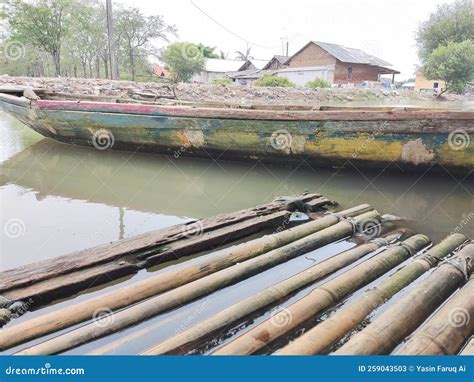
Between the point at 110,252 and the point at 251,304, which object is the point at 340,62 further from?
the point at 251,304

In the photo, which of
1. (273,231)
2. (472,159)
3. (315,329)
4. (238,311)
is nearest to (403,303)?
(315,329)

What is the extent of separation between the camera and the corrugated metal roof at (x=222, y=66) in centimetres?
3878

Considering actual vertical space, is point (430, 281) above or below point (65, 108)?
below

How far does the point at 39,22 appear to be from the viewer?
82.9 ft

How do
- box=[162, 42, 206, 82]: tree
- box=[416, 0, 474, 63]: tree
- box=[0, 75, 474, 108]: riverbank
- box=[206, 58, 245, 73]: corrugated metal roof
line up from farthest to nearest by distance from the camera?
1. box=[206, 58, 245, 73]: corrugated metal roof
2. box=[416, 0, 474, 63]: tree
3. box=[162, 42, 206, 82]: tree
4. box=[0, 75, 474, 108]: riverbank

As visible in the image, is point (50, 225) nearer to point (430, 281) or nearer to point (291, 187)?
point (291, 187)

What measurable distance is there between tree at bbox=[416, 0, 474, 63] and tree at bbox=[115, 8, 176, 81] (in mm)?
22140

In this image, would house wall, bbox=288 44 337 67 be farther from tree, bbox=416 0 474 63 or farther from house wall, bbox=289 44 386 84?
tree, bbox=416 0 474 63

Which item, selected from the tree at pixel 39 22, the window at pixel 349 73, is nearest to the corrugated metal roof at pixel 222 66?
the window at pixel 349 73

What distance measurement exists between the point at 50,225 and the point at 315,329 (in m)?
3.01

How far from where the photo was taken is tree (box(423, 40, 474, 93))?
26531 mm

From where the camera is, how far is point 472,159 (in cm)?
450

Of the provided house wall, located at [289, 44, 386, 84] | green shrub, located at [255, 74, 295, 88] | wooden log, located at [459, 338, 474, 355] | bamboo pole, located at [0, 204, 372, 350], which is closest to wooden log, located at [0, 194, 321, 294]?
bamboo pole, located at [0, 204, 372, 350]

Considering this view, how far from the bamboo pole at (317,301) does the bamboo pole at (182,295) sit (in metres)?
0.48
